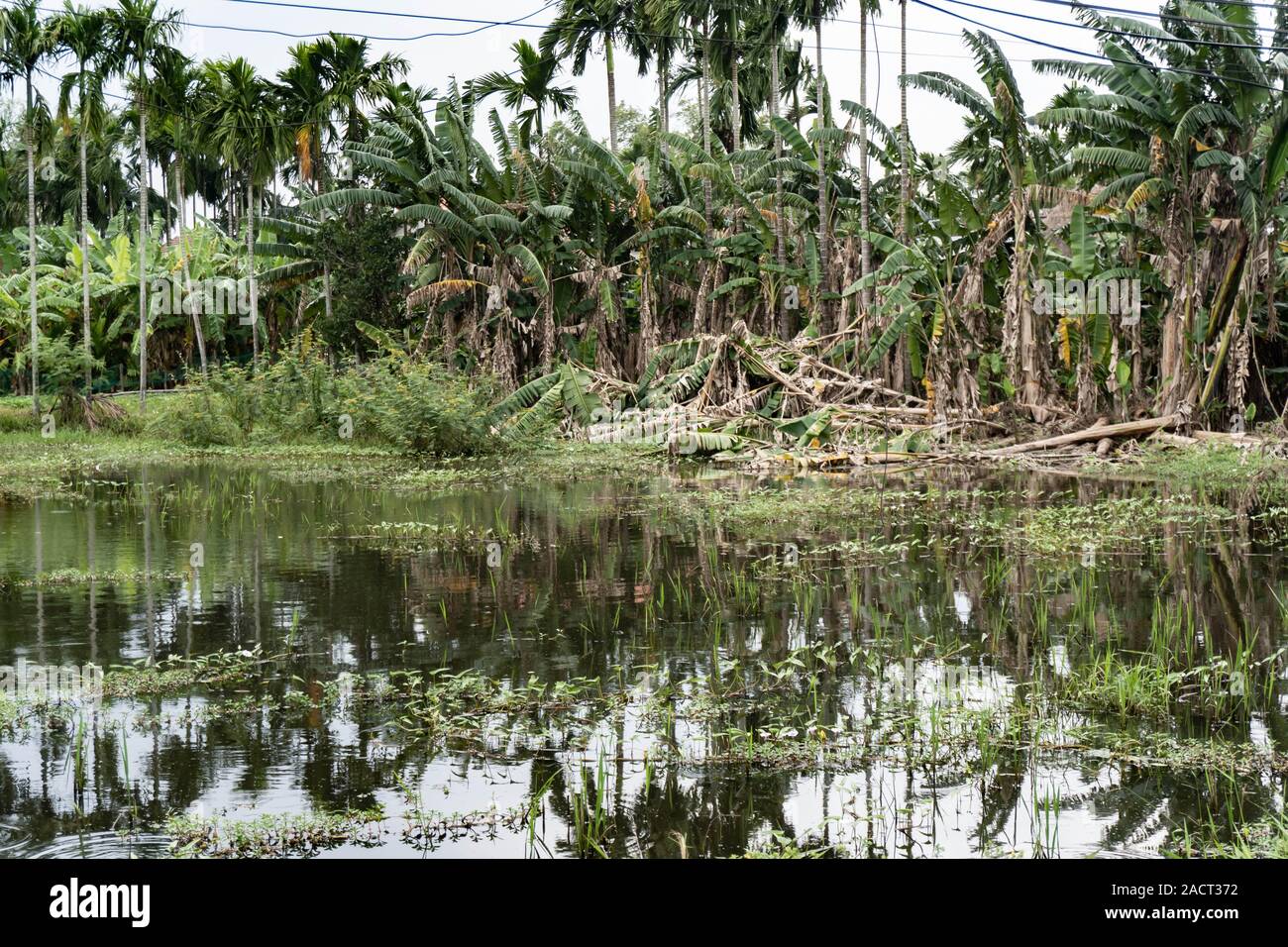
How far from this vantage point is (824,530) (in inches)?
522

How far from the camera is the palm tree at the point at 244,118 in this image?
3048cm

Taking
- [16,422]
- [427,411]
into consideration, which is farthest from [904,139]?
[16,422]

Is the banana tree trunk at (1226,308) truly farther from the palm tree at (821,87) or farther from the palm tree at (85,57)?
the palm tree at (85,57)

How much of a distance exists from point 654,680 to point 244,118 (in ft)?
89.7

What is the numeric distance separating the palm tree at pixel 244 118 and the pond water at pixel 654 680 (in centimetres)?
1869

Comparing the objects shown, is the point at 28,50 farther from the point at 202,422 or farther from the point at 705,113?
the point at 705,113

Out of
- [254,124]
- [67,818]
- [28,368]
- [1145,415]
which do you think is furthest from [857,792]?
[28,368]

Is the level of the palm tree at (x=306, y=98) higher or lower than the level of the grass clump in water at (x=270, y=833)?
higher

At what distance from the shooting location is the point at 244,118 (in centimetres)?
3045

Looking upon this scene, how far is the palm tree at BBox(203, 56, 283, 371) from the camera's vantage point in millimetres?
30484
